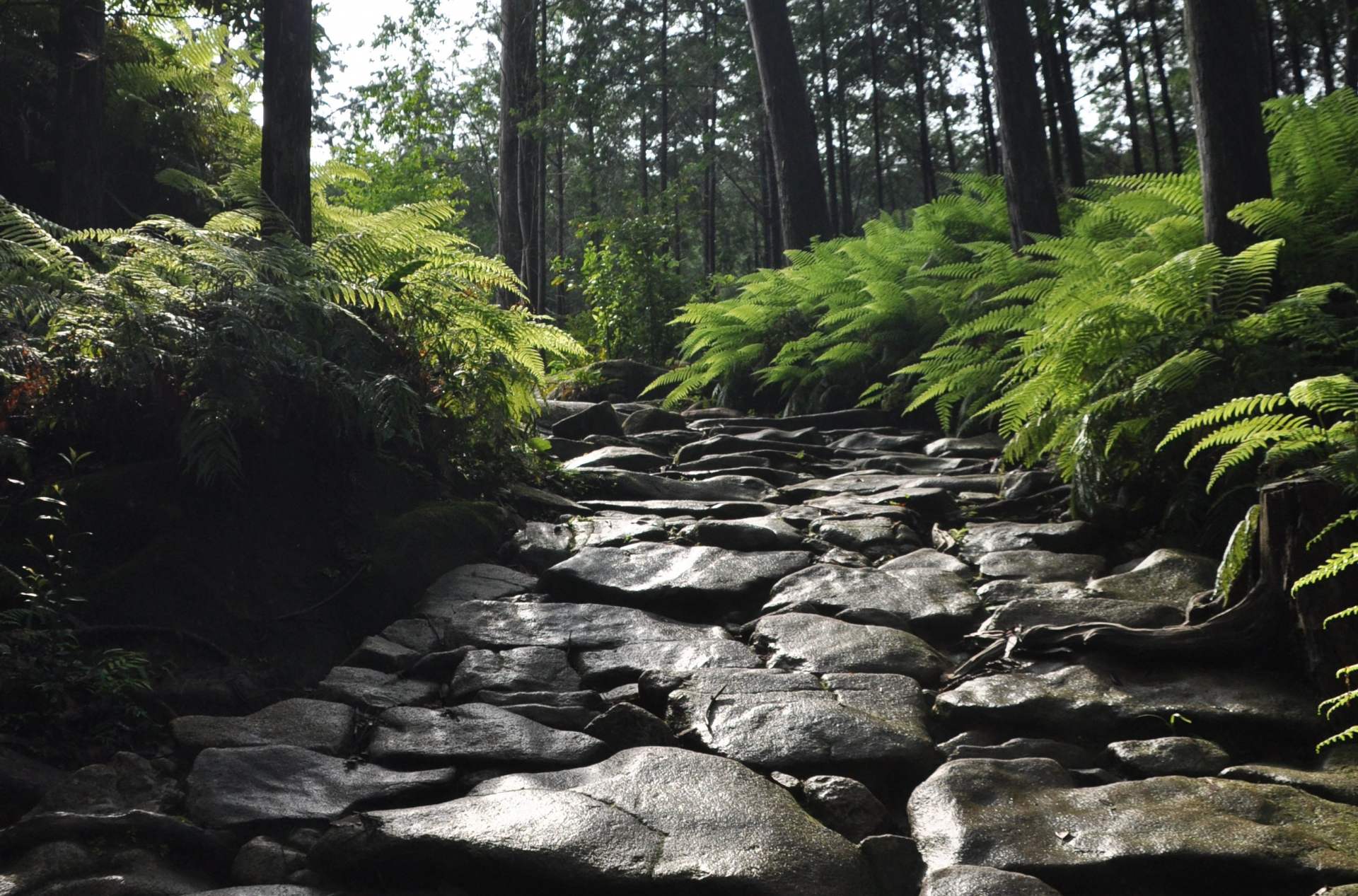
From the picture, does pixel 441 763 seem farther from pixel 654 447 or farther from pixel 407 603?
pixel 654 447

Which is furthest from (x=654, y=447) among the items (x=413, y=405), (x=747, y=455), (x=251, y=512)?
(x=251, y=512)

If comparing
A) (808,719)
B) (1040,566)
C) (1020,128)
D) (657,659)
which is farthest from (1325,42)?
(808,719)

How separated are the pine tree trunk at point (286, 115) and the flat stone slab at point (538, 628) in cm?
283

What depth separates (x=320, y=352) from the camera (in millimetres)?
4410

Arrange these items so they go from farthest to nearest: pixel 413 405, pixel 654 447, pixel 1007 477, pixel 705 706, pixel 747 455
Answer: pixel 654 447, pixel 747 455, pixel 1007 477, pixel 413 405, pixel 705 706

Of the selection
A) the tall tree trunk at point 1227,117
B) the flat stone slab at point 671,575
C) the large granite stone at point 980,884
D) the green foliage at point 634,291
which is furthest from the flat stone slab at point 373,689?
the green foliage at point 634,291

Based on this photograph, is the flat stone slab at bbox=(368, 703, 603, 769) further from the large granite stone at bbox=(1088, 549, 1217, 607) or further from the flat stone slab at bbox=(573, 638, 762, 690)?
the large granite stone at bbox=(1088, 549, 1217, 607)

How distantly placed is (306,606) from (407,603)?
0.42 meters

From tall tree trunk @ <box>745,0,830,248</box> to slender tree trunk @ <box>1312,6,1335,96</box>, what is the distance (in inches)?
377

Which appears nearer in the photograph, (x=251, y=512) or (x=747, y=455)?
(x=251, y=512)

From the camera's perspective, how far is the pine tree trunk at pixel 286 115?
236 inches

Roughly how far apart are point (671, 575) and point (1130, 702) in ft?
6.54

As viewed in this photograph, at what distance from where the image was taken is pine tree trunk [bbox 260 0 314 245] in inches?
236

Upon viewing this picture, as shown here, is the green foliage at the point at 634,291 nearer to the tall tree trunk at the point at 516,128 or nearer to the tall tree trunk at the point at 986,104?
the tall tree trunk at the point at 516,128
